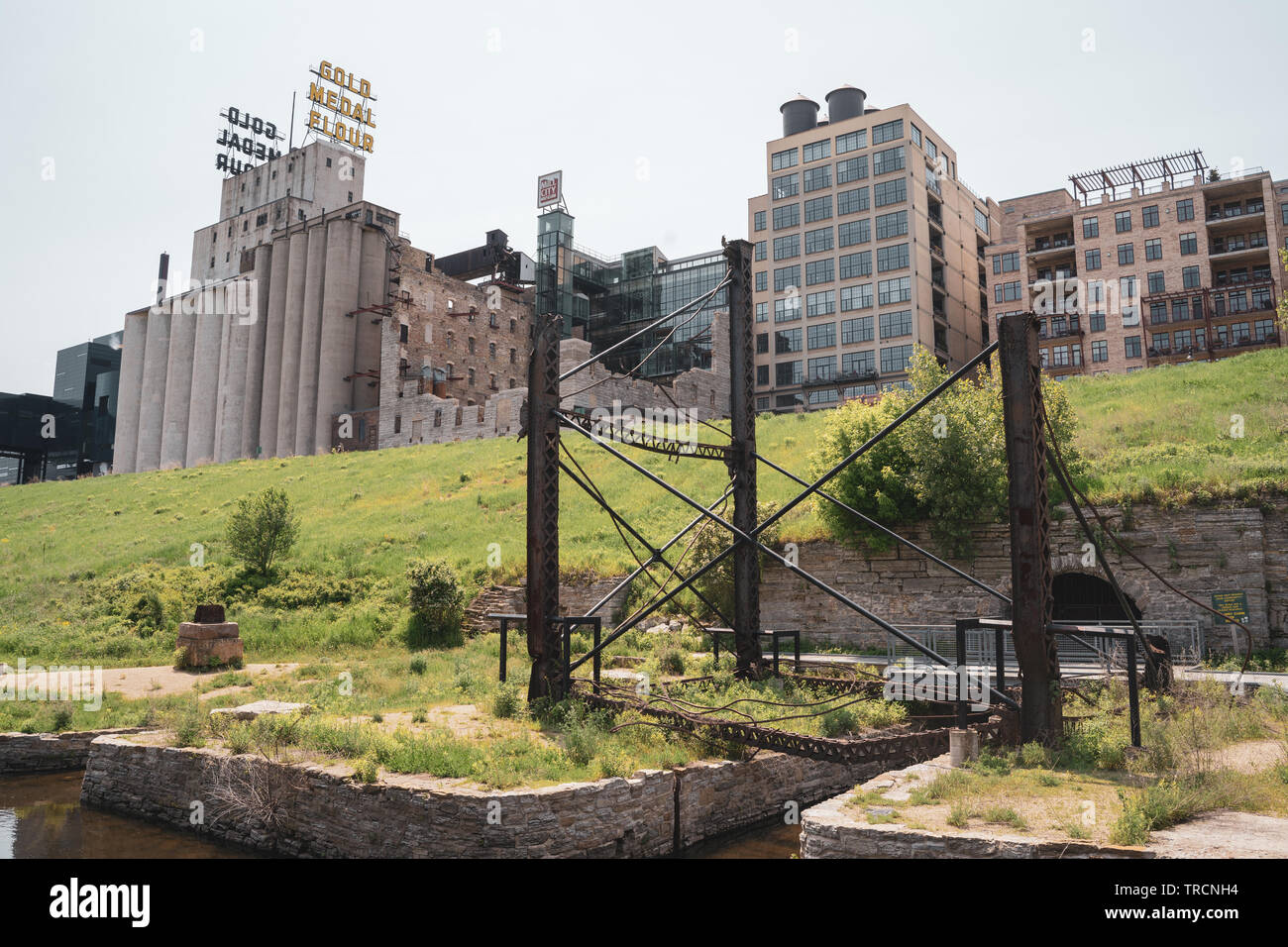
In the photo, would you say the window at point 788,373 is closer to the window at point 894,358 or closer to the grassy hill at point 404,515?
the window at point 894,358

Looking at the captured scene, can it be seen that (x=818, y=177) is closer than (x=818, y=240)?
No

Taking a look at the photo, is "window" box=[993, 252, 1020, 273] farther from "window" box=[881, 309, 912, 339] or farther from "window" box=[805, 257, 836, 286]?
"window" box=[805, 257, 836, 286]

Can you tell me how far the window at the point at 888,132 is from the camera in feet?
205

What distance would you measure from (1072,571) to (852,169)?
169 feet

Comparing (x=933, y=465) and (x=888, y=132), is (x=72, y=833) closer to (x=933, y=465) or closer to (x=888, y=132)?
(x=933, y=465)

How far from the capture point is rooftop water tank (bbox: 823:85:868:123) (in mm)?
67250

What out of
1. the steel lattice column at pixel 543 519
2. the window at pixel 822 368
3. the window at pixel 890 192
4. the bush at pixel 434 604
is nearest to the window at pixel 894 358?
the window at pixel 822 368

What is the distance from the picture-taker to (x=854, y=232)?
6425cm

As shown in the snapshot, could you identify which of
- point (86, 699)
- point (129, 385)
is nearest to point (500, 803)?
point (86, 699)

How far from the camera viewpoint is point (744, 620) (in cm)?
1469

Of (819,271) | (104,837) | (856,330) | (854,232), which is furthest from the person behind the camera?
(819,271)

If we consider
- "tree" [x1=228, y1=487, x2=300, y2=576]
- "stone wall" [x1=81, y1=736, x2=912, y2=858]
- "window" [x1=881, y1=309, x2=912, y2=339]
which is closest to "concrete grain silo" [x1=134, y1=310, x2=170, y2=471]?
"tree" [x1=228, y1=487, x2=300, y2=576]

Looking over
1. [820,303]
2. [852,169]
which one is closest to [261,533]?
[820,303]

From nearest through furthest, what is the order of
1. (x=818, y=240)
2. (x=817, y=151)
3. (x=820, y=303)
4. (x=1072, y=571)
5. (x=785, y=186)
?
(x=1072, y=571), (x=820, y=303), (x=818, y=240), (x=817, y=151), (x=785, y=186)
